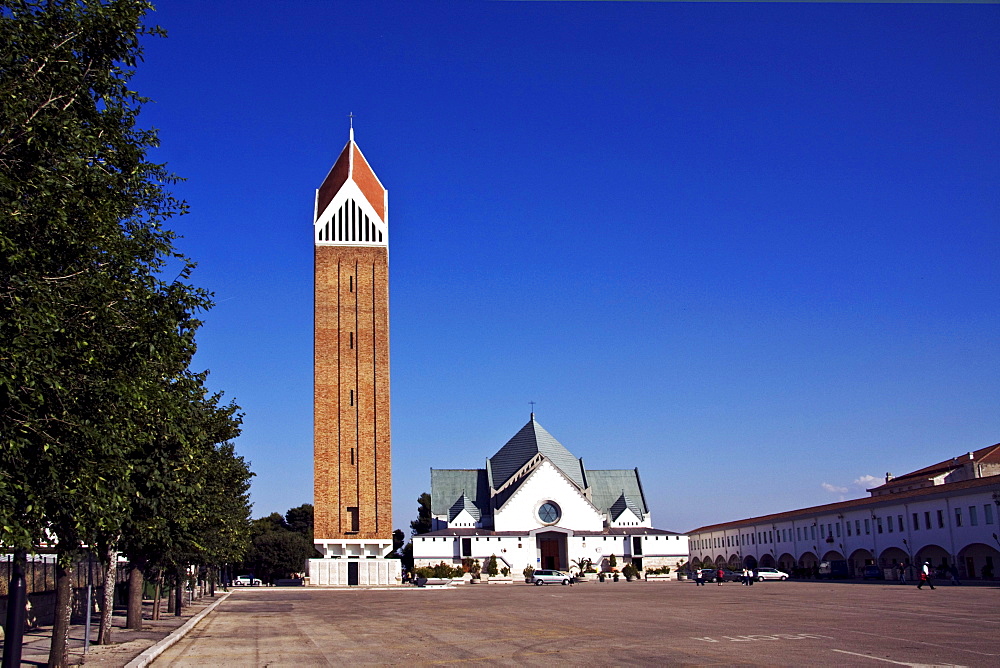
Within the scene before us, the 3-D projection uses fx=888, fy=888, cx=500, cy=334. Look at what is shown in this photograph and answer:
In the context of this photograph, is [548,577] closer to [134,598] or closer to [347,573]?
[347,573]

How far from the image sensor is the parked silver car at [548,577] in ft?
246

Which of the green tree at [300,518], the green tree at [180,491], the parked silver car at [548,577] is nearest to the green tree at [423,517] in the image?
the green tree at [300,518]

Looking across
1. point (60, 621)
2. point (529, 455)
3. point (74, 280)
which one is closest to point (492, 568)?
point (529, 455)

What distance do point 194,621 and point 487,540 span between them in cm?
6015

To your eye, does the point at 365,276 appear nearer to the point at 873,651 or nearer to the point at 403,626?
the point at 403,626

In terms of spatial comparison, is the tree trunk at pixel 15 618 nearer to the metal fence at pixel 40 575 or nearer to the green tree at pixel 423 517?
the metal fence at pixel 40 575

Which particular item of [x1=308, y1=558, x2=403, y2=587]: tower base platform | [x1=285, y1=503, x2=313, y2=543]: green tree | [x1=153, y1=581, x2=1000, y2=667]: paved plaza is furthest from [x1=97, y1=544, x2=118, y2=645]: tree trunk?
[x1=285, y1=503, x2=313, y2=543]: green tree

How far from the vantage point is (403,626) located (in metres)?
25.1

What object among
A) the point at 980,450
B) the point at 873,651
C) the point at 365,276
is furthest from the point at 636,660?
the point at 980,450

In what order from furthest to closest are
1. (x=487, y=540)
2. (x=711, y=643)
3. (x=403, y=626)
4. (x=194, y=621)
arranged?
1. (x=487, y=540)
2. (x=194, y=621)
3. (x=403, y=626)
4. (x=711, y=643)

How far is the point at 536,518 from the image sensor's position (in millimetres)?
90125

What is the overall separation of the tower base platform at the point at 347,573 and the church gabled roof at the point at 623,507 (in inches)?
1332

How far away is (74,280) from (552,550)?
8351 cm

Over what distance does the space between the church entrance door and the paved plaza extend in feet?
189
